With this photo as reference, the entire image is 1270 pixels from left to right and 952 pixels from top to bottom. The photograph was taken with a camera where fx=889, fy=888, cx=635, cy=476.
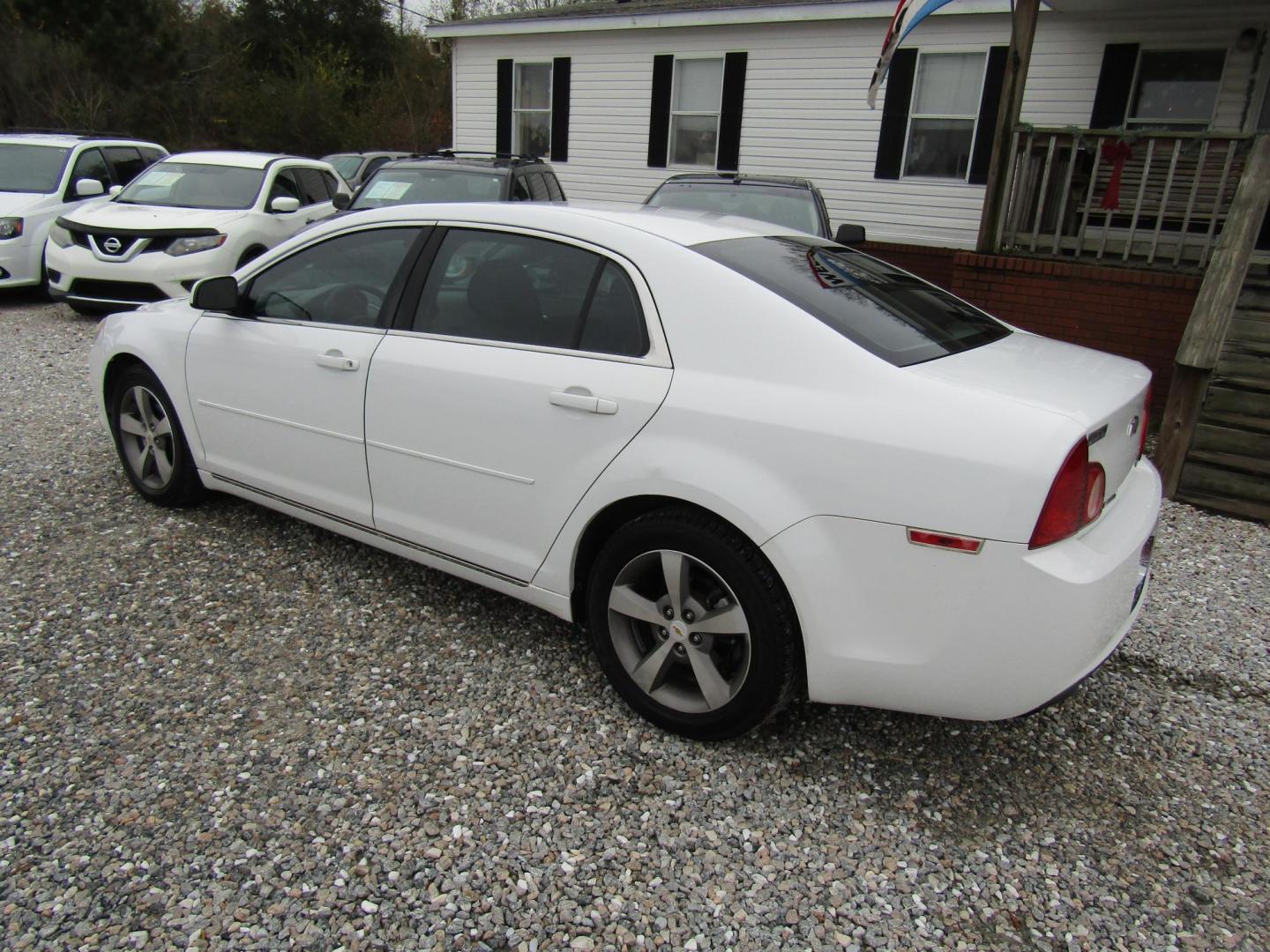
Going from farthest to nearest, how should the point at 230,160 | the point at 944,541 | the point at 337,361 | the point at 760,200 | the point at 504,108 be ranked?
the point at 504,108 < the point at 230,160 < the point at 760,200 < the point at 337,361 < the point at 944,541

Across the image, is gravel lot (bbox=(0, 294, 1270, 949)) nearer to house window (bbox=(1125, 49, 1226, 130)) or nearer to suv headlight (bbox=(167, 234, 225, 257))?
suv headlight (bbox=(167, 234, 225, 257))

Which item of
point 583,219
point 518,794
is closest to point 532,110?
point 583,219

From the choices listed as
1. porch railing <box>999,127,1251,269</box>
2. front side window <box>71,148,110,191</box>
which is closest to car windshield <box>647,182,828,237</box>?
porch railing <box>999,127,1251,269</box>

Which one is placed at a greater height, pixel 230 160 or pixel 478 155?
pixel 478 155

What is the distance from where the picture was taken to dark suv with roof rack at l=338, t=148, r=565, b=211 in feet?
26.8

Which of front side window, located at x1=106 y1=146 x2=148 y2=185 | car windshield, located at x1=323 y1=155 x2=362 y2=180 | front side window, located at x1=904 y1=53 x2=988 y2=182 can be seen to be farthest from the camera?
car windshield, located at x1=323 y1=155 x2=362 y2=180

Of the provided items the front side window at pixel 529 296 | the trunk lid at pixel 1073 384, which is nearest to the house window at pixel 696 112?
the front side window at pixel 529 296

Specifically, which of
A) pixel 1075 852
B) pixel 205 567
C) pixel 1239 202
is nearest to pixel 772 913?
pixel 1075 852

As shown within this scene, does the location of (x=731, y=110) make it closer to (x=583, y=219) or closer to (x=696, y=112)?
(x=696, y=112)

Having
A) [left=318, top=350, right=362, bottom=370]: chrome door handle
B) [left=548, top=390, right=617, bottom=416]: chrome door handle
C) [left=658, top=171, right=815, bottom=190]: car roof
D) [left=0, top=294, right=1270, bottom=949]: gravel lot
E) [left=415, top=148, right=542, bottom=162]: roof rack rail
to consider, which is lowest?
[left=0, top=294, right=1270, bottom=949]: gravel lot

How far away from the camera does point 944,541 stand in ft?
7.46

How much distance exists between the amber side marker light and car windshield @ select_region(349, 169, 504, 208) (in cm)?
669

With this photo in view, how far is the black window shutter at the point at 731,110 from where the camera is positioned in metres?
12.4

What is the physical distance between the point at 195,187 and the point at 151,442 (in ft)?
20.2
